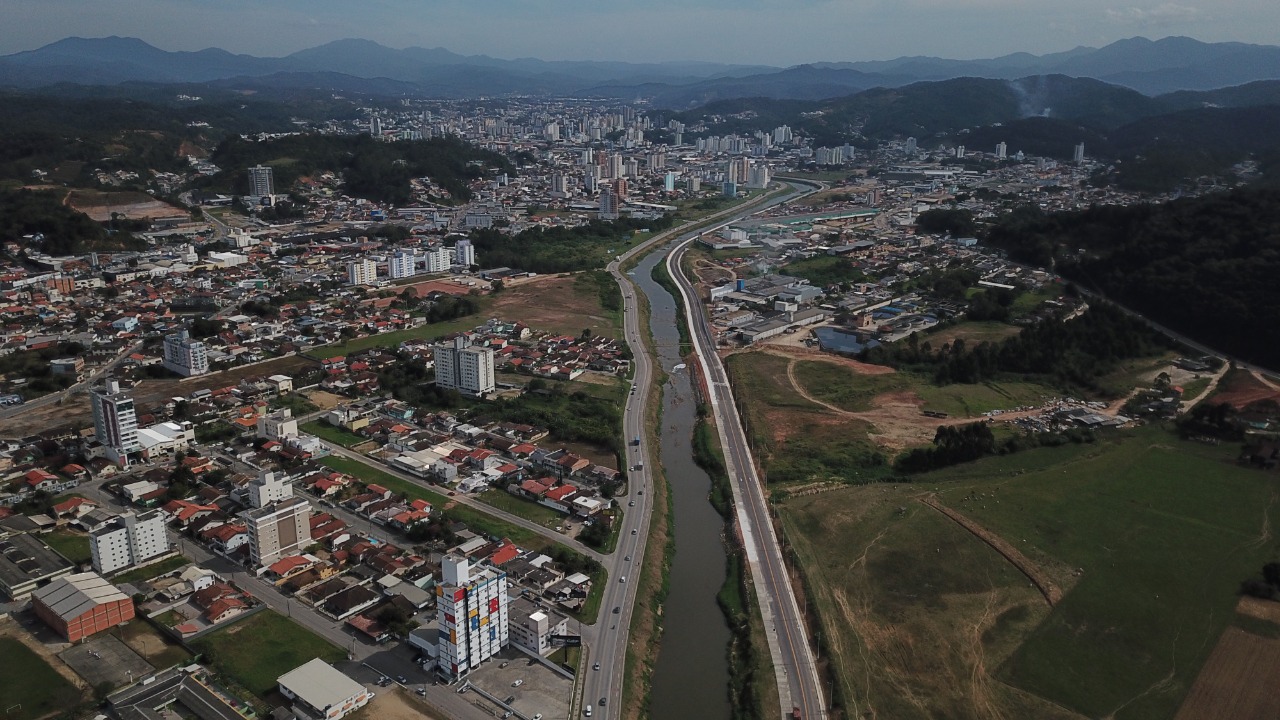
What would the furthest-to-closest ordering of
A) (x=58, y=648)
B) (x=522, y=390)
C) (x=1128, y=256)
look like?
(x=1128, y=256)
(x=522, y=390)
(x=58, y=648)

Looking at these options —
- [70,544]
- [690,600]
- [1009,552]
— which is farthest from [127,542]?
[1009,552]

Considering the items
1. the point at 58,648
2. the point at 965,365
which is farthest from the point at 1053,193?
the point at 58,648

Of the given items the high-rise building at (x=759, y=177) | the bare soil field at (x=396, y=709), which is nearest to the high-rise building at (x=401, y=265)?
the bare soil field at (x=396, y=709)

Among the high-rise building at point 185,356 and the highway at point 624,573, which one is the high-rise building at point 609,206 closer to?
the highway at point 624,573

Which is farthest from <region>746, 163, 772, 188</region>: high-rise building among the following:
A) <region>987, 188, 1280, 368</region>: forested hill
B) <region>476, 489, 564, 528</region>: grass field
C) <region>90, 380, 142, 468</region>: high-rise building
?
<region>90, 380, 142, 468</region>: high-rise building

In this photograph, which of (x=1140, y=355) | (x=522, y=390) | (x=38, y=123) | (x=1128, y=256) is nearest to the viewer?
(x=522, y=390)

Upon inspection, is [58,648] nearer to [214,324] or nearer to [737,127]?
[214,324]
